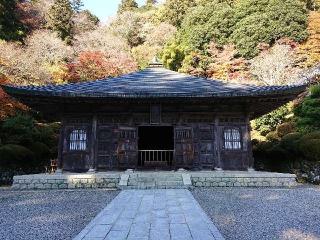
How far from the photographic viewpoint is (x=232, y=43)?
113 feet

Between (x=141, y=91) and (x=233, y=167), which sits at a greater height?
(x=141, y=91)

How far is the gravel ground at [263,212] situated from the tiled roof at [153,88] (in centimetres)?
394

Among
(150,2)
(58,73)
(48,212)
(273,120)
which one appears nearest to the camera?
(48,212)

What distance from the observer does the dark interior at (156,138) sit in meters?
20.3

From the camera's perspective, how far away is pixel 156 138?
67.3 ft

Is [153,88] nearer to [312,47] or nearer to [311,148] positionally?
[311,148]

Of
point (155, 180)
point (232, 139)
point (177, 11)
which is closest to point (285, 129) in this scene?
point (232, 139)

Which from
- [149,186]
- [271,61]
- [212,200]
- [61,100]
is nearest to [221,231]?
[212,200]

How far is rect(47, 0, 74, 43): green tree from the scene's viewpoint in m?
38.8

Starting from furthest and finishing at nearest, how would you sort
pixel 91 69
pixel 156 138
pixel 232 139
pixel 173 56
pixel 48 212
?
pixel 173 56 < pixel 91 69 < pixel 156 138 < pixel 232 139 < pixel 48 212

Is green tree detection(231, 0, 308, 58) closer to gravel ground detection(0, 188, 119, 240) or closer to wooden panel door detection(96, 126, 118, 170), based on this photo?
wooden panel door detection(96, 126, 118, 170)

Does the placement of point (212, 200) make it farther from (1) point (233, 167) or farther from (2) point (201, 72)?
(2) point (201, 72)

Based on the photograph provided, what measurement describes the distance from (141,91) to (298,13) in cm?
2684

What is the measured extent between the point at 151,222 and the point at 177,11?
40705 mm
